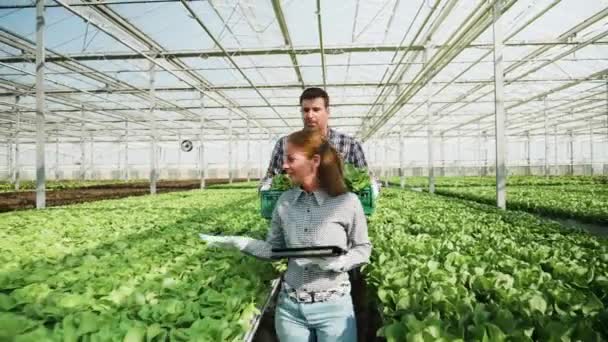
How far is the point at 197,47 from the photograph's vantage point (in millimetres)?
14938

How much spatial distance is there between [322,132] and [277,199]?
2.78 ft

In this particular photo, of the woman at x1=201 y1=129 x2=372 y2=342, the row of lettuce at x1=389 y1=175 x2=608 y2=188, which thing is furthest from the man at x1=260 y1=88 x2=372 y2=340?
the row of lettuce at x1=389 y1=175 x2=608 y2=188

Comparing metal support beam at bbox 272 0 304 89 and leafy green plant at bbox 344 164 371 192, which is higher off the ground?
metal support beam at bbox 272 0 304 89

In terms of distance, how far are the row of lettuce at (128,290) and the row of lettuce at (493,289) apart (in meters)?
0.92

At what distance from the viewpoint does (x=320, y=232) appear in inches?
87.9

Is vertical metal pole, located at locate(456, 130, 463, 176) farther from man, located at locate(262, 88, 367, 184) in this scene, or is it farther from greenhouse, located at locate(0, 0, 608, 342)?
man, located at locate(262, 88, 367, 184)

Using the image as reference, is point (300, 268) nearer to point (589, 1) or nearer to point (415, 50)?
point (589, 1)

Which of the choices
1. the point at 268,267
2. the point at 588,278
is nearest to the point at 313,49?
the point at 268,267

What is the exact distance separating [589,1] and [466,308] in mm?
11911

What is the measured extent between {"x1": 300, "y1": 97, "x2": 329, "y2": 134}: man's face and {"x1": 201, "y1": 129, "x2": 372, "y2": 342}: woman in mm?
928

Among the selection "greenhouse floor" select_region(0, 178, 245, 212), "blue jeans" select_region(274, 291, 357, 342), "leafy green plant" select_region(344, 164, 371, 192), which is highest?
"leafy green plant" select_region(344, 164, 371, 192)

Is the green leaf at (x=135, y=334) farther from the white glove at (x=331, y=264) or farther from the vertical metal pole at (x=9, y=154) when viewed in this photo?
the vertical metal pole at (x=9, y=154)

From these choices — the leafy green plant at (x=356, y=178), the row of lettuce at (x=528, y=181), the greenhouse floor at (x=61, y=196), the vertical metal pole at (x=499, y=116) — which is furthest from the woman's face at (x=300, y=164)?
the row of lettuce at (x=528, y=181)

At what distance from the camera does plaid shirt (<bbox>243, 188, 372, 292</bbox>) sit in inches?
87.3
